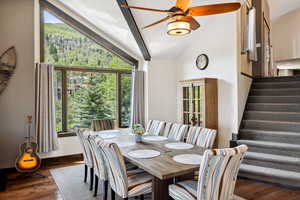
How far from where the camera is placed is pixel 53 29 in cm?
432

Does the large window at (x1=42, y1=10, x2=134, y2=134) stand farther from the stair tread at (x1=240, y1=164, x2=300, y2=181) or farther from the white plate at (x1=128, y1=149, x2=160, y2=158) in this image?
the stair tread at (x1=240, y1=164, x2=300, y2=181)

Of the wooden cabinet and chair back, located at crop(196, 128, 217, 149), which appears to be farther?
the wooden cabinet

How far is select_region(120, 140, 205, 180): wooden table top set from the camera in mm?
1806

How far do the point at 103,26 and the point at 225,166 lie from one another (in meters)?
3.94

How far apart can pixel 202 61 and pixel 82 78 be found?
2787mm

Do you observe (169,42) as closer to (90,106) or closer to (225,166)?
(90,106)

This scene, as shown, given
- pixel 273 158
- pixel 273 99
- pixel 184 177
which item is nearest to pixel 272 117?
pixel 273 99

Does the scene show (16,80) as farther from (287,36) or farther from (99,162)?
(287,36)

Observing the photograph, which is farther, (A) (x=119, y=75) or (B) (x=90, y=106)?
(A) (x=119, y=75)

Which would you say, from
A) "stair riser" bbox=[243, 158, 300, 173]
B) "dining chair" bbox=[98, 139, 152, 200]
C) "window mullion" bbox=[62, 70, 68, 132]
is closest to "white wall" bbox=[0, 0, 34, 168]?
"window mullion" bbox=[62, 70, 68, 132]

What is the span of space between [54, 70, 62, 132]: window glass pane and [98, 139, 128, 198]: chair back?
2.73m

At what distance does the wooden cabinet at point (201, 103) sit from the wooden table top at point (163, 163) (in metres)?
1.62

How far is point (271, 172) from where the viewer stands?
3.21 m

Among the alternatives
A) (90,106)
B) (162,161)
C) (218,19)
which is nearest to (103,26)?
(90,106)
